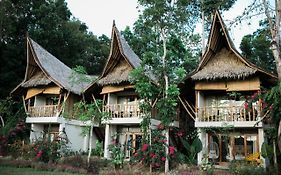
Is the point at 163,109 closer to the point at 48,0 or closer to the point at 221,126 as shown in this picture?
the point at 221,126

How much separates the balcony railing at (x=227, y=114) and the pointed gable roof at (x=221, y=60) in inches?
54.0

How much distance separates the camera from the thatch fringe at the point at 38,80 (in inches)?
666

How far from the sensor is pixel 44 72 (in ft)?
55.3

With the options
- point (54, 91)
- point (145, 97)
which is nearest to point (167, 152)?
point (145, 97)

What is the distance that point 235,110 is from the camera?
485 inches

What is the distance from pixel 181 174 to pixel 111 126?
19.8ft

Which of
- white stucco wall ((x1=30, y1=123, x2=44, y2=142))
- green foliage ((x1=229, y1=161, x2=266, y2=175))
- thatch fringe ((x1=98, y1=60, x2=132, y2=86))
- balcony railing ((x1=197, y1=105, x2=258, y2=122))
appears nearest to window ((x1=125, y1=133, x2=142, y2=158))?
Answer: thatch fringe ((x1=98, y1=60, x2=132, y2=86))

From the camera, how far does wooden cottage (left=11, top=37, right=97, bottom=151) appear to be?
1639 centimetres

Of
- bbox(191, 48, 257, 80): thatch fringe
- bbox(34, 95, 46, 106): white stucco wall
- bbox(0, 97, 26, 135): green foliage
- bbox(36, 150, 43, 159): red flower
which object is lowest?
bbox(36, 150, 43, 159): red flower

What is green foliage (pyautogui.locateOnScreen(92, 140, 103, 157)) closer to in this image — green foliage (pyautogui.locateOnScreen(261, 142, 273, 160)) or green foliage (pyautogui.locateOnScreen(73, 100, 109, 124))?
green foliage (pyautogui.locateOnScreen(73, 100, 109, 124))

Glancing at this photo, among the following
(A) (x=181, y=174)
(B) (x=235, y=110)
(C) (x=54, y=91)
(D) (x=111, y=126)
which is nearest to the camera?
(A) (x=181, y=174)

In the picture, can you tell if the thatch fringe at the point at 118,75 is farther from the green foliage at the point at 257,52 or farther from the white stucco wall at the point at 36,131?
the green foliage at the point at 257,52

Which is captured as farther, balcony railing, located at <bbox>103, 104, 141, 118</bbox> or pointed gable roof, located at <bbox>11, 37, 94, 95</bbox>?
pointed gable roof, located at <bbox>11, 37, 94, 95</bbox>

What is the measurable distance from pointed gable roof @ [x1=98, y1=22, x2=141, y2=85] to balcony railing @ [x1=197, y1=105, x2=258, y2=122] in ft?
13.8
